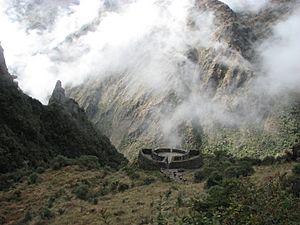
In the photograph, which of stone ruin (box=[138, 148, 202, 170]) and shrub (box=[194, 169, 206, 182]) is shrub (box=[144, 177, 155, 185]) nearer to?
shrub (box=[194, 169, 206, 182])

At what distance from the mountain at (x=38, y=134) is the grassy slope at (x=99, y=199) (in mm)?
22441

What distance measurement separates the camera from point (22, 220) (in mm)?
29234

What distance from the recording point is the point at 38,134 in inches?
3031

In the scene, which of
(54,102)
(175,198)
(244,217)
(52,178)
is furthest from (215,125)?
(244,217)

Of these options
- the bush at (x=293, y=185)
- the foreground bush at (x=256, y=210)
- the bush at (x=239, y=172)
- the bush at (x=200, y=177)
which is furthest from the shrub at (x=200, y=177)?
the foreground bush at (x=256, y=210)

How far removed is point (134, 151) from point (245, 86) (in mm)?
52588

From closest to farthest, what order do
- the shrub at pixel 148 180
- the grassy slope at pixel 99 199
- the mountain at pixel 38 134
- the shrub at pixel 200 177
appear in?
1. the grassy slope at pixel 99 199
2. the shrub at pixel 148 180
3. the shrub at pixel 200 177
4. the mountain at pixel 38 134

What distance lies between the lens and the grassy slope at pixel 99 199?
25.0 meters

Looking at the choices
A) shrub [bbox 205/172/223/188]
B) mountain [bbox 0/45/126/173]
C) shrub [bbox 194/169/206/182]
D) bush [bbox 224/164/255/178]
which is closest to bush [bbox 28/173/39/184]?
shrub [bbox 194/169/206/182]

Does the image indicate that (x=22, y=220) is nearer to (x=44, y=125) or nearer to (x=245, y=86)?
(x=44, y=125)

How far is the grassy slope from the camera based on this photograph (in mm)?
24969

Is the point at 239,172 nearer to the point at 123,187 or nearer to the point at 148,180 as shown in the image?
the point at 148,180

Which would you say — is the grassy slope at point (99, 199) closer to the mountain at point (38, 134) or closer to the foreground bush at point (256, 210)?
the foreground bush at point (256, 210)

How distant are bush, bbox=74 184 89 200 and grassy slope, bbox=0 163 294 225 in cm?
32
